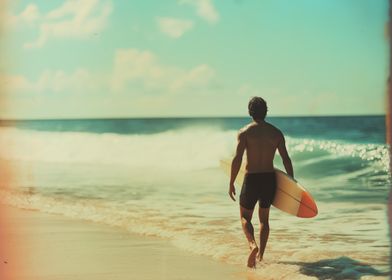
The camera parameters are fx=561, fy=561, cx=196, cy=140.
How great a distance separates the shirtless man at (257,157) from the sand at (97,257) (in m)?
0.50

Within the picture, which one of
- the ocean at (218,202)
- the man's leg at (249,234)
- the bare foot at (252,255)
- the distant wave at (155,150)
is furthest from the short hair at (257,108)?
the distant wave at (155,150)

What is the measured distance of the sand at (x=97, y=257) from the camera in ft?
13.4

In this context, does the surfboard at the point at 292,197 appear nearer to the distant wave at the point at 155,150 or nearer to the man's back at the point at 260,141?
the man's back at the point at 260,141

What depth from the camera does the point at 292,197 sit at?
175 inches

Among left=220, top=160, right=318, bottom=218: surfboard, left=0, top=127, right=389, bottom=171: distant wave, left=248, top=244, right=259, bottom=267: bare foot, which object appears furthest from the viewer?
left=0, top=127, right=389, bottom=171: distant wave

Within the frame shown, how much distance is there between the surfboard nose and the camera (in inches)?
176

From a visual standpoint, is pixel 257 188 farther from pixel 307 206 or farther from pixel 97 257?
pixel 97 257

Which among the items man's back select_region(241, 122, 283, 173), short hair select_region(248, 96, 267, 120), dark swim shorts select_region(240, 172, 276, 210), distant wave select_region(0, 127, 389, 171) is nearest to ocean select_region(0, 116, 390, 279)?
distant wave select_region(0, 127, 389, 171)

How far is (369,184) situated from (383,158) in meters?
5.00

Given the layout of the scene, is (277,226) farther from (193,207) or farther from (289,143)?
(289,143)

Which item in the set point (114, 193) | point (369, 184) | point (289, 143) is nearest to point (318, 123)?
point (289, 143)

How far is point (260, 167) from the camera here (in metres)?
4.18

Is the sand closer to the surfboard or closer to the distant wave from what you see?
the surfboard

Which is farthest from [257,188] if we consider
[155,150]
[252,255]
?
[155,150]
